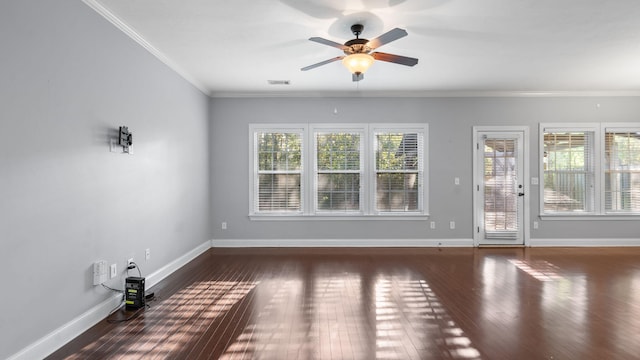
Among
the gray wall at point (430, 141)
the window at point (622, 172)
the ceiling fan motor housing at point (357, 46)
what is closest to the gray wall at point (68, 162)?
the gray wall at point (430, 141)

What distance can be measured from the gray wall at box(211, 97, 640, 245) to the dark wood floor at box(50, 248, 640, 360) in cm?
89

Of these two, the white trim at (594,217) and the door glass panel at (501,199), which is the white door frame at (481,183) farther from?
the white trim at (594,217)

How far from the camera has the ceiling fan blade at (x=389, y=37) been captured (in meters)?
2.60

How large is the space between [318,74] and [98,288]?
12.0 ft

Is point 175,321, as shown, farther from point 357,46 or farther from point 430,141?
point 430,141

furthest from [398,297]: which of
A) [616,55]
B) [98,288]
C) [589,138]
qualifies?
[589,138]

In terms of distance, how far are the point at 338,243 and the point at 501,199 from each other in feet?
9.76

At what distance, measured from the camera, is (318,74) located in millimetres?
4629

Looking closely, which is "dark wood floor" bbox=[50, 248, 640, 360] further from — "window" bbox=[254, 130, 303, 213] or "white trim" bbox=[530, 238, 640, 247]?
"window" bbox=[254, 130, 303, 213]

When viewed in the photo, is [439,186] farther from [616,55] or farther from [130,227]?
[130,227]

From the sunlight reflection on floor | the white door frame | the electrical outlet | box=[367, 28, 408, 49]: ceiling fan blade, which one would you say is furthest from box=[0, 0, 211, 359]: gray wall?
the white door frame

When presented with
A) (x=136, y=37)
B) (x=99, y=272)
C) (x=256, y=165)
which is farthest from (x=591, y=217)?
(x=136, y=37)

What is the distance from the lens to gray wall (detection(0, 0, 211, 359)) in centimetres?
199

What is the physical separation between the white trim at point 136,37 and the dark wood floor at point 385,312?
2.71 m
